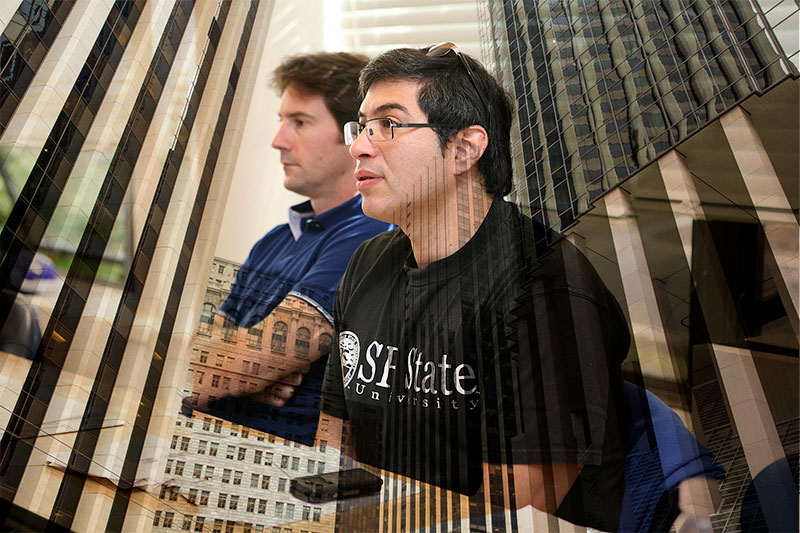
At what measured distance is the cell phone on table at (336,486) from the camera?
2.99 meters

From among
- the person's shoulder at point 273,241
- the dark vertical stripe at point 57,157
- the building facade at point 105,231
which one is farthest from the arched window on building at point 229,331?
the dark vertical stripe at point 57,157

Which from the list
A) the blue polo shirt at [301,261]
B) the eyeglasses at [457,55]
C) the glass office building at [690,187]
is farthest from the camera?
the blue polo shirt at [301,261]

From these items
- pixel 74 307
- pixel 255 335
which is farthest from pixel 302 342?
pixel 74 307

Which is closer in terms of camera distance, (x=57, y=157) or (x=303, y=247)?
(x=57, y=157)

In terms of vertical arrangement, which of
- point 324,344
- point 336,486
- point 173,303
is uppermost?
point 173,303

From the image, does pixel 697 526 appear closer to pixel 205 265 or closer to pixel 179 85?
pixel 205 265

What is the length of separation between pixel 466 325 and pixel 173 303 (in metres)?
1.83

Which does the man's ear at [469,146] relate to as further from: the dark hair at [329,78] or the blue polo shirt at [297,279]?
the dark hair at [329,78]

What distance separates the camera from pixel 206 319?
356 cm

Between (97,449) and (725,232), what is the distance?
3.48 m

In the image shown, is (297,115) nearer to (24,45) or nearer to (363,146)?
(363,146)

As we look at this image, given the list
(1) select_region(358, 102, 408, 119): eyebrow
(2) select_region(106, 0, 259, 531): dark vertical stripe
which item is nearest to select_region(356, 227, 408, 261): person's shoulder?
(1) select_region(358, 102, 408, 119): eyebrow

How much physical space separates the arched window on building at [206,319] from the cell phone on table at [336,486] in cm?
101

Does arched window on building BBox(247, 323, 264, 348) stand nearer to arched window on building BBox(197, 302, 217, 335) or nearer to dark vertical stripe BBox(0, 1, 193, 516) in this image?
arched window on building BBox(197, 302, 217, 335)
